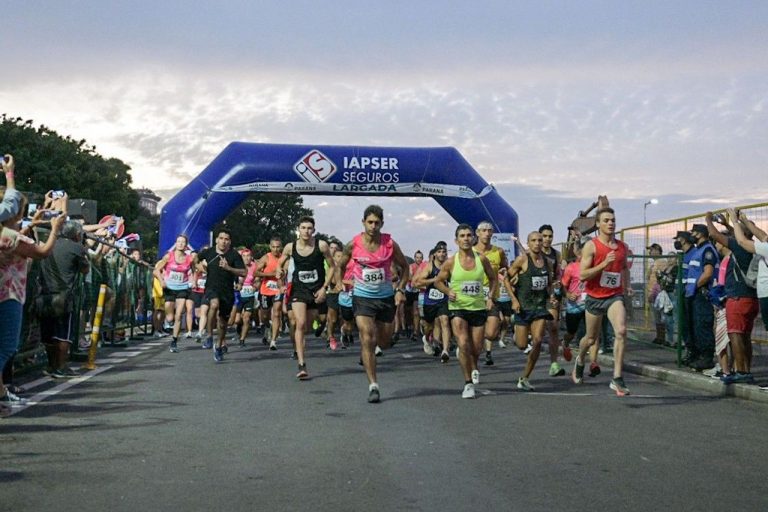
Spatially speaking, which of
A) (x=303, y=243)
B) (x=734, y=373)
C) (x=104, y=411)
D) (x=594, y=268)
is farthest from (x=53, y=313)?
(x=734, y=373)

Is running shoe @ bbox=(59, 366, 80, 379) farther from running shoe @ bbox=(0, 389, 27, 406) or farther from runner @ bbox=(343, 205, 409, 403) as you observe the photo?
runner @ bbox=(343, 205, 409, 403)

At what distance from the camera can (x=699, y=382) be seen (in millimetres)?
10766

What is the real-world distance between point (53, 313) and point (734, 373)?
756 cm

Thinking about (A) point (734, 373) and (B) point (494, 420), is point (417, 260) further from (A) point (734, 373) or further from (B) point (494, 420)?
(B) point (494, 420)

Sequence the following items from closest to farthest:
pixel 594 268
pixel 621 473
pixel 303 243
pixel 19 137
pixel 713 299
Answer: pixel 621 473 < pixel 594 268 < pixel 713 299 < pixel 303 243 < pixel 19 137

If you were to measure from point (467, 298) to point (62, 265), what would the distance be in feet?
14.7

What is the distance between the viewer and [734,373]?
10398 millimetres

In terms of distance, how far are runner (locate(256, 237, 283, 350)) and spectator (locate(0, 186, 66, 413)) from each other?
7.18m

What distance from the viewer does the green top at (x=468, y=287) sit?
9805 millimetres

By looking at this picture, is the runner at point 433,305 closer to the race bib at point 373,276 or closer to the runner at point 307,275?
the runner at point 307,275

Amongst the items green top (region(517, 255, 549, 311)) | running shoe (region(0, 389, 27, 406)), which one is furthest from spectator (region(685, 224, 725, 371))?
running shoe (region(0, 389, 27, 406))

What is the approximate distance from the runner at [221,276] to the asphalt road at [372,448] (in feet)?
11.1

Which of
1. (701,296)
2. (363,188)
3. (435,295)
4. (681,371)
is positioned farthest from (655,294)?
(363,188)

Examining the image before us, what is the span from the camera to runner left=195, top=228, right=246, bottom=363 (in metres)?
14.1
